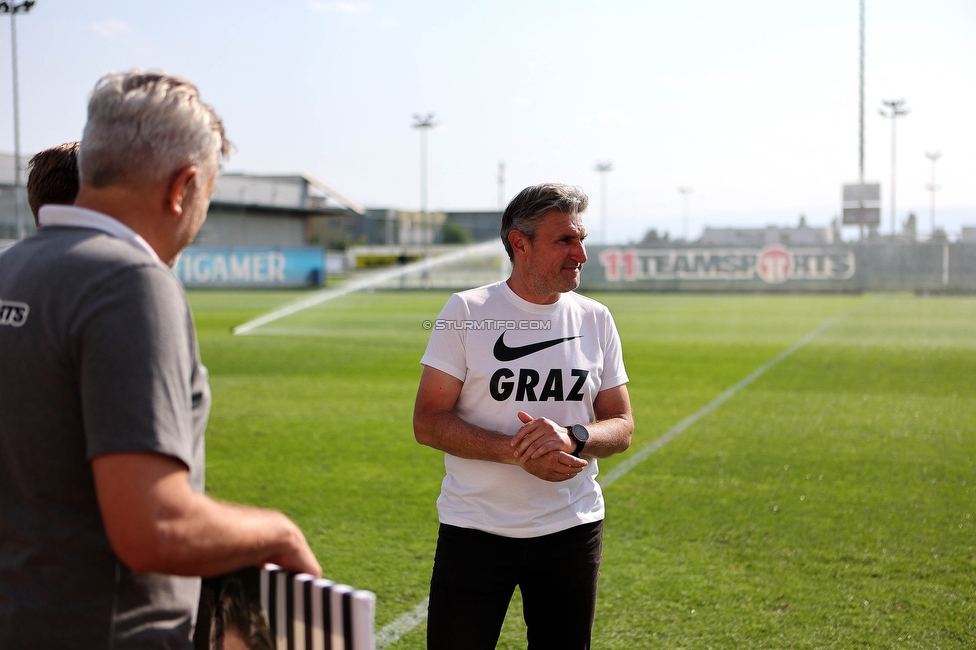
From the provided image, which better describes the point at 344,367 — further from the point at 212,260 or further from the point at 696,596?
the point at 212,260

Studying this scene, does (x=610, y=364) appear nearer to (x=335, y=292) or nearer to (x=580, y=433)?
(x=580, y=433)

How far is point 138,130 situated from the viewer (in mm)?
1402

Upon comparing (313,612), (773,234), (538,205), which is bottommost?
(313,612)

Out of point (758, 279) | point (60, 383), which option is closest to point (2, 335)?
point (60, 383)

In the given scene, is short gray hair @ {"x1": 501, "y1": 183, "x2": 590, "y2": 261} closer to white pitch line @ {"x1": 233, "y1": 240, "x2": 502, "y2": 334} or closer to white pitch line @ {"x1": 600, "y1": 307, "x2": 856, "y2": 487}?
white pitch line @ {"x1": 600, "y1": 307, "x2": 856, "y2": 487}

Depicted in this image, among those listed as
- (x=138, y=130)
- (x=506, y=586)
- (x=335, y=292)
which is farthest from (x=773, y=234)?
(x=138, y=130)

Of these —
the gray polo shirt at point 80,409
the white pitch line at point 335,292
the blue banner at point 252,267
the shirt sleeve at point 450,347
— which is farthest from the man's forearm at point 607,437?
the blue banner at point 252,267

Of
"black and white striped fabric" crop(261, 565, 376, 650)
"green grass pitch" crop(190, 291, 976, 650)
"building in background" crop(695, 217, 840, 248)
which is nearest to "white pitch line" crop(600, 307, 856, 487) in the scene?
"green grass pitch" crop(190, 291, 976, 650)

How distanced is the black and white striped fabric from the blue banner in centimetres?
4300

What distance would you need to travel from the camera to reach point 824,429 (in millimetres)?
8875

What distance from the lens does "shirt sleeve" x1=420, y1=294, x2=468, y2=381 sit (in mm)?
2729

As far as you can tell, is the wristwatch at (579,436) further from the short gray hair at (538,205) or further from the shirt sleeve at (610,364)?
the short gray hair at (538,205)

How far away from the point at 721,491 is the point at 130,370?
19.0 feet

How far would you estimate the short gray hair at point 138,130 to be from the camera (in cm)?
140
